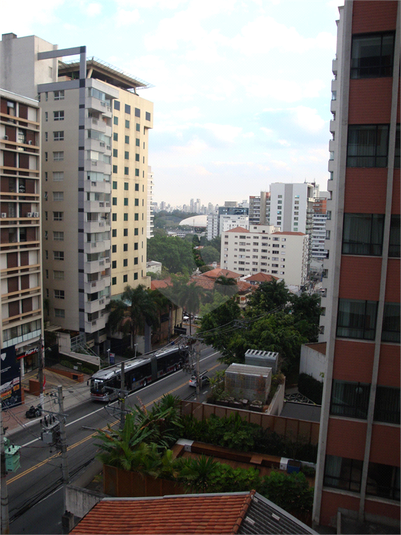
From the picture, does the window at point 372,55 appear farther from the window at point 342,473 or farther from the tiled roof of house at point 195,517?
the tiled roof of house at point 195,517

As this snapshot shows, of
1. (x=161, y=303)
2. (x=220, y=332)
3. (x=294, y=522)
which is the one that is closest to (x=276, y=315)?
(x=220, y=332)

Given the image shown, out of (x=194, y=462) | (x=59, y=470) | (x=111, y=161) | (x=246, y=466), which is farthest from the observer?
(x=111, y=161)

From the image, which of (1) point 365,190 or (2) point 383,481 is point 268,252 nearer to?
(1) point 365,190

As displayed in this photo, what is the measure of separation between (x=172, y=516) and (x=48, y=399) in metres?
15.5

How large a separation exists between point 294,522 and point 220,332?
16.1m

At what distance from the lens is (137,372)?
21.6 metres

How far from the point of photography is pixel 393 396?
6645 mm

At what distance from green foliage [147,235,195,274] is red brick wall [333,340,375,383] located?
513 inches

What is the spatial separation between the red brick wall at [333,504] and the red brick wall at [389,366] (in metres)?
2.01

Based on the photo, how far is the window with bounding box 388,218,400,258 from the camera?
639cm

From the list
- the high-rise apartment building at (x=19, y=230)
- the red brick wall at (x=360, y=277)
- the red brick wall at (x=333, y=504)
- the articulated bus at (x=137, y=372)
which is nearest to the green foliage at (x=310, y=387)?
the articulated bus at (x=137, y=372)

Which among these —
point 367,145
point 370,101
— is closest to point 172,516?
point 367,145

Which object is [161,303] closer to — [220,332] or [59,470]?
[220,332]

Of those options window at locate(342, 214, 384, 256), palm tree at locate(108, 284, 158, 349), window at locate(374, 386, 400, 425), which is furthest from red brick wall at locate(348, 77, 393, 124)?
palm tree at locate(108, 284, 158, 349)
